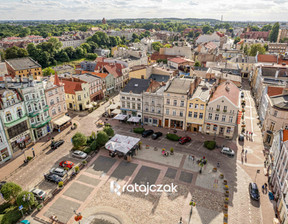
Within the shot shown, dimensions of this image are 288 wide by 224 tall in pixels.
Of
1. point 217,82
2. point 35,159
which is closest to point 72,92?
point 35,159

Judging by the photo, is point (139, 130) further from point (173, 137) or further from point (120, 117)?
point (173, 137)

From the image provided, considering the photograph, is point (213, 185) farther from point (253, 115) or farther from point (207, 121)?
point (253, 115)

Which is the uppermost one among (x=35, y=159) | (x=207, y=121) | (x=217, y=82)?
(x=217, y=82)

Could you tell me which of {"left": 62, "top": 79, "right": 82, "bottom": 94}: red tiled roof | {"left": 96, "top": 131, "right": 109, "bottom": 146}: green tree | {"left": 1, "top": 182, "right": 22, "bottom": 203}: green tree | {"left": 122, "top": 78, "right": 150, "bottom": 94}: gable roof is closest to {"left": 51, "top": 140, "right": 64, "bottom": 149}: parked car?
{"left": 96, "top": 131, "right": 109, "bottom": 146}: green tree

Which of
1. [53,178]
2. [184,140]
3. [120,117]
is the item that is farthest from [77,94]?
[184,140]

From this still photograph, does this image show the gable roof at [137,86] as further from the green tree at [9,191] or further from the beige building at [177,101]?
the green tree at [9,191]

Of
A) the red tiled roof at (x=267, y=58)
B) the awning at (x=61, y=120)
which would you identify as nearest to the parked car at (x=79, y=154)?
Result: the awning at (x=61, y=120)

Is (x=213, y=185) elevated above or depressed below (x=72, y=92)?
below

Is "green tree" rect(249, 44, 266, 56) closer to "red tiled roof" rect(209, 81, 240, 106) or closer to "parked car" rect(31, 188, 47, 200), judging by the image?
"red tiled roof" rect(209, 81, 240, 106)
